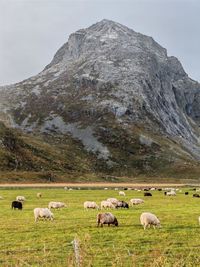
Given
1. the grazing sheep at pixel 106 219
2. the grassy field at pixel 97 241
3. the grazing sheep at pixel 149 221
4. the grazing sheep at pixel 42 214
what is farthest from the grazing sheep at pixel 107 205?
the grazing sheep at pixel 149 221

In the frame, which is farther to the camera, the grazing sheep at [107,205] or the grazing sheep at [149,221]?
the grazing sheep at [107,205]

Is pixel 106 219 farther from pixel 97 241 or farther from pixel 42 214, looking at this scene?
pixel 42 214

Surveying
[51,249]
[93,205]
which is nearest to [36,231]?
[51,249]

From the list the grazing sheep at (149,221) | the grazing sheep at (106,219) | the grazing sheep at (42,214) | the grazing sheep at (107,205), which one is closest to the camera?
the grazing sheep at (149,221)

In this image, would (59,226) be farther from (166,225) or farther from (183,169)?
(183,169)

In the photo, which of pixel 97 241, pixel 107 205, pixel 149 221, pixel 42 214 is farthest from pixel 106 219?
pixel 107 205

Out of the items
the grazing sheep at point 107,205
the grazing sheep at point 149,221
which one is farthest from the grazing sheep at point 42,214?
the grazing sheep at point 107,205

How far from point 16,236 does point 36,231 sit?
2818mm

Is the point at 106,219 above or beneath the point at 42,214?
above

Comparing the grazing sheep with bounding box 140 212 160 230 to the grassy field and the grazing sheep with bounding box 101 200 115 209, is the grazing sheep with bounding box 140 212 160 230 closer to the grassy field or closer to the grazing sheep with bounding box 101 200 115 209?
the grassy field

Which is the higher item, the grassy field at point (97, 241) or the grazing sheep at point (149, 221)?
the grazing sheep at point (149, 221)

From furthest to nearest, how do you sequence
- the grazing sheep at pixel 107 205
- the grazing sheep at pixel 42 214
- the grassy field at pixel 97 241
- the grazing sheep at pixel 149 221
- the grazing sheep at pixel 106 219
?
1. the grazing sheep at pixel 107 205
2. the grazing sheep at pixel 42 214
3. the grazing sheep at pixel 106 219
4. the grazing sheep at pixel 149 221
5. the grassy field at pixel 97 241

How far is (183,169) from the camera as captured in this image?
19425cm

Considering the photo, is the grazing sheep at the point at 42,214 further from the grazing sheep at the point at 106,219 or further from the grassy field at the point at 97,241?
the grazing sheep at the point at 106,219
